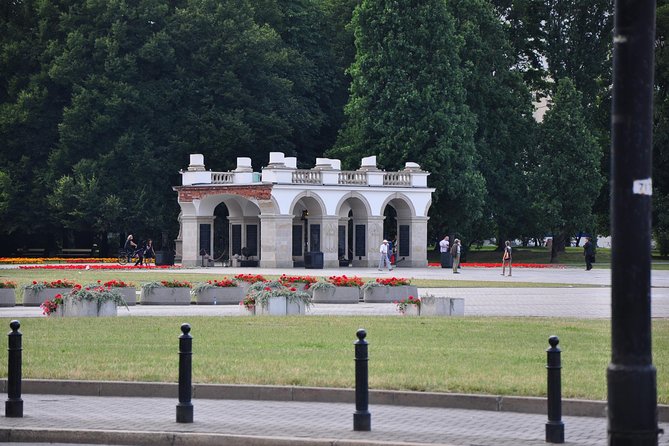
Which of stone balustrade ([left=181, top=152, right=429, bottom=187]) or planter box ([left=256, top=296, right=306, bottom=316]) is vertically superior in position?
stone balustrade ([left=181, top=152, right=429, bottom=187])

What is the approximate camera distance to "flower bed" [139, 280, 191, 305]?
37031mm

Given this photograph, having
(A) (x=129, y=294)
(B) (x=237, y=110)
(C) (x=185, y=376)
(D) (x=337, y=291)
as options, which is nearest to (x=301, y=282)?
(D) (x=337, y=291)

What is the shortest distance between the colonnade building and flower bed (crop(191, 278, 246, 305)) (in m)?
31.2

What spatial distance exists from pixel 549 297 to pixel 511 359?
20.7 meters

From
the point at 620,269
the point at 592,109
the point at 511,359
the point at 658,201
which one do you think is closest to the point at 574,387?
the point at 511,359

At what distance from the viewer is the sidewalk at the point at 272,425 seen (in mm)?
13680

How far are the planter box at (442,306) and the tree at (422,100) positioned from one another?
152 feet

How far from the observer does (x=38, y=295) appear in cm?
3684

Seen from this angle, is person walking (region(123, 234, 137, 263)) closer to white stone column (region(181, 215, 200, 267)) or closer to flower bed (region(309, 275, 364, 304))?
white stone column (region(181, 215, 200, 267))

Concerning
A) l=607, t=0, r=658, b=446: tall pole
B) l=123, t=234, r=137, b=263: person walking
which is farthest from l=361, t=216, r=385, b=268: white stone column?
l=607, t=0, r=658, b=446: tall pole

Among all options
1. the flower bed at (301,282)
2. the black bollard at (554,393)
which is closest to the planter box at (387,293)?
the flower bed at (301,282)

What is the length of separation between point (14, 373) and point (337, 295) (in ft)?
75.6

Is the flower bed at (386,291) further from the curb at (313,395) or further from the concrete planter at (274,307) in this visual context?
the curb at (313,395)

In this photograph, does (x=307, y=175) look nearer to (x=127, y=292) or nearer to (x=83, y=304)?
(x=127, y=292)
